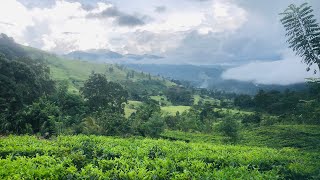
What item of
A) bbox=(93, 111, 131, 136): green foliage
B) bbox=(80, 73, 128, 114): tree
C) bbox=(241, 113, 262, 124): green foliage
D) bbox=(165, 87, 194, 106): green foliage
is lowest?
bbox=(165, 87, 194, 106): green foliage

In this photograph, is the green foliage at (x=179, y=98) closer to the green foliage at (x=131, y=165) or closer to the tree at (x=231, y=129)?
the tree at (x=231, y=129)

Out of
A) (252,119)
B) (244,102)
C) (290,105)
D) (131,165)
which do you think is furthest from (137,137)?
(244,102)

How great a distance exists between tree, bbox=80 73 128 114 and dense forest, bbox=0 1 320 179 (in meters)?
0.22

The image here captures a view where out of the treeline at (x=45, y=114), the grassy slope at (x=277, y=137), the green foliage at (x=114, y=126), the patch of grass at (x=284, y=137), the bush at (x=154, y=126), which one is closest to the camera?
the patch of grass at (x=284, y=137)

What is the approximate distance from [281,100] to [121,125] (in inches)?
2349

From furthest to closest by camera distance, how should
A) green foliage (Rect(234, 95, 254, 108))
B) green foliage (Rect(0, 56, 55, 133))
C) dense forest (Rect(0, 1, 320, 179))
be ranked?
1. green foliage (Rect(234, 95, 254, 108))
2. green foliage (Rect(0, 56, 55, 133))
3. dense forest (Rect(0, 1, 320, 179))

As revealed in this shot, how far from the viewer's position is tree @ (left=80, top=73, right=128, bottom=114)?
75688 millimetres

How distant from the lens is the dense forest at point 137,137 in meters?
15.9

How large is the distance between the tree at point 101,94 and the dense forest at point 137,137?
223mm

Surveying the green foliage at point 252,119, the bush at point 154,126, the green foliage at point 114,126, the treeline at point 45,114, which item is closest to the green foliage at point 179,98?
the green foliage at point 252,119

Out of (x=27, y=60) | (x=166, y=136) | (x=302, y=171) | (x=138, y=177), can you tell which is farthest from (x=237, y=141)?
(x=27, y=60)

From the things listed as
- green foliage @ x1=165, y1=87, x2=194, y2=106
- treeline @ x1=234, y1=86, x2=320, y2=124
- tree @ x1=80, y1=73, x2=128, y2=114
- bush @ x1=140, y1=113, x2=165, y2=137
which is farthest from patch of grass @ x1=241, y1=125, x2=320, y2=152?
green foliage @ x1=165, y1=87, x2=194, y2=106

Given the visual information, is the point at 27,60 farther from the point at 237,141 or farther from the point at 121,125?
the point at 237,141

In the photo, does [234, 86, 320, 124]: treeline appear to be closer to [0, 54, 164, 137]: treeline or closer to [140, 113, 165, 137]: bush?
[140, 113, 165, 137]: bush
